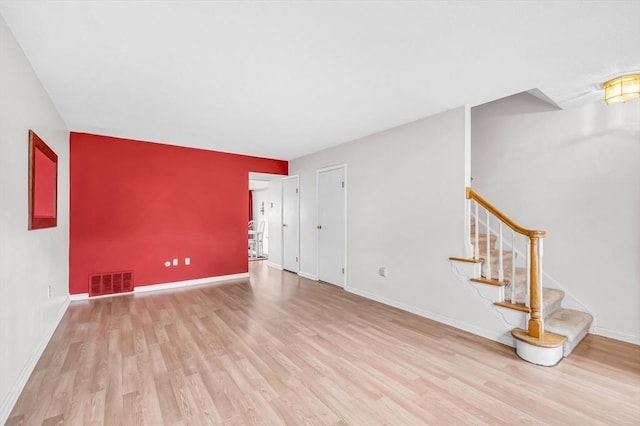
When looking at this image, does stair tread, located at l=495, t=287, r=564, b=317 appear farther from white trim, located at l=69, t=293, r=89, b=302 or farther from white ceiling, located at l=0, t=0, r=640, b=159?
white trim, located at l=69, t=293, r=89, b=302

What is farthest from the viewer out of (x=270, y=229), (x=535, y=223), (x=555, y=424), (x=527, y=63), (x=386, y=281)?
(x=270, y=229)

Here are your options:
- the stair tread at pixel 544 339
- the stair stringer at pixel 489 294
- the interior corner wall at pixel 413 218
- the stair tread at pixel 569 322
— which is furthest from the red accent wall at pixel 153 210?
the stair tread at pixel 569 322

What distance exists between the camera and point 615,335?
9.04 ft

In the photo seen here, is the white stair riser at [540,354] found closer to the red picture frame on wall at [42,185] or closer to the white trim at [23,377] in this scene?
the white trim at [23,377]

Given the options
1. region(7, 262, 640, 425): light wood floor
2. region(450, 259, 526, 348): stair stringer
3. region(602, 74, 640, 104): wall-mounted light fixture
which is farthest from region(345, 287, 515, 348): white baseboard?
region(602, 74, 640, 104): wall-mounted light fixture

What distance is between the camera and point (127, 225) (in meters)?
4.30

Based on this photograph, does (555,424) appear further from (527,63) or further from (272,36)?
(272,36)

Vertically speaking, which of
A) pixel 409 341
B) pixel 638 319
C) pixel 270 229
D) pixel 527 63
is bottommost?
pixel 409 341

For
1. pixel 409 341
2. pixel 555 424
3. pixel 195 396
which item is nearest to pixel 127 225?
pixel 195 396

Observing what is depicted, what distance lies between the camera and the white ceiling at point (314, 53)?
159 cm

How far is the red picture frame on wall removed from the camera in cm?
213

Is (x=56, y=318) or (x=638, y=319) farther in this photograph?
(x=56, y=318)

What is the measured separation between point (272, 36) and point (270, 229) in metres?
5.05

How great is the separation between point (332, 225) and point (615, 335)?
3.55m
